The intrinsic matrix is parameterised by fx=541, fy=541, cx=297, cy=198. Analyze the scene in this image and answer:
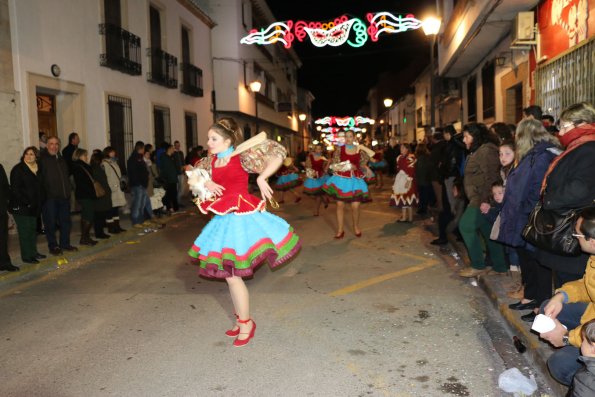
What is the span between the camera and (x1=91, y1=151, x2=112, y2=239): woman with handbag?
31.9 feet

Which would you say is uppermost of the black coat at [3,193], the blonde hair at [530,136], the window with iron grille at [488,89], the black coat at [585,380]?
the window with iron grille at [488,89]

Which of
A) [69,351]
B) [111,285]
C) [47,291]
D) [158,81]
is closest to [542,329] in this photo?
[69,351]

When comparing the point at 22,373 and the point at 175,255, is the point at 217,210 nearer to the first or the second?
the point at 22,373

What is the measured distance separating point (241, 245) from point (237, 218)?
0.78ft

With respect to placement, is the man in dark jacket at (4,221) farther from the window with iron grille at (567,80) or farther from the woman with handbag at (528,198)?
the window with iron grille at (567,80)

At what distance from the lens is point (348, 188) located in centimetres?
995

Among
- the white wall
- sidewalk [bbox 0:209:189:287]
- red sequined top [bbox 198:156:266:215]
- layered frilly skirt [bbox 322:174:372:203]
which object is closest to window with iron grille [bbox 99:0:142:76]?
the white wall

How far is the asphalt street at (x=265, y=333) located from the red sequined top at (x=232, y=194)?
1.15 metres

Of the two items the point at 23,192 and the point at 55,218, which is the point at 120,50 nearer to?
the point at 55,218

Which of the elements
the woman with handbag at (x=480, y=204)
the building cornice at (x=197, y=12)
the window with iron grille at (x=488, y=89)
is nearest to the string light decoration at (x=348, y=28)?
the window with iron grille at (x=488, y=89)

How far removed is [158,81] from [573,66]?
41.1 feet

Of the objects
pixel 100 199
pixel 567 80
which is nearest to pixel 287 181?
pixel 100 199

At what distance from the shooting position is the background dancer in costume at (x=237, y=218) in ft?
14.7

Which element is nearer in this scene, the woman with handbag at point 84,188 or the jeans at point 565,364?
the jeans at point 565,364
